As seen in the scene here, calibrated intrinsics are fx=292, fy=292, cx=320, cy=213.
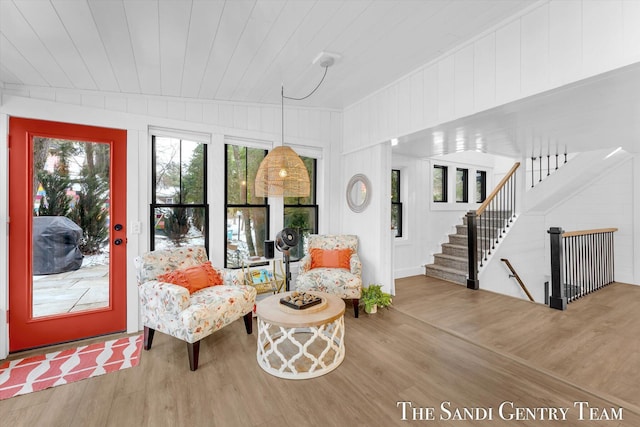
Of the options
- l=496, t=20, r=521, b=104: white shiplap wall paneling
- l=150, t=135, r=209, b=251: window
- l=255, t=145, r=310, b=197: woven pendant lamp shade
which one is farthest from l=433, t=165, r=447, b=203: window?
l=150, t=135, r=209, b=251: window

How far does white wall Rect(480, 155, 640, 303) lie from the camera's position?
5.24 meters

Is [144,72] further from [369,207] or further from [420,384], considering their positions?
[420,384]

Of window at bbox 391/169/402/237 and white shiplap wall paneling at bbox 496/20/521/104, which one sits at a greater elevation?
white shiplap wall paneling at bbox 496/20/521/104

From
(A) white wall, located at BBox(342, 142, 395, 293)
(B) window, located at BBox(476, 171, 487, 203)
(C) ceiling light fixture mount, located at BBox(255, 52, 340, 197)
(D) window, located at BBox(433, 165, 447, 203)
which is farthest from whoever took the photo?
(B) window, located at BBox(476, 171, 487, 203)

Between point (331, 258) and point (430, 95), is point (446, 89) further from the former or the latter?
point (331, 258)

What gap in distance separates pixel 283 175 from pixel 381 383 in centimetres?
203

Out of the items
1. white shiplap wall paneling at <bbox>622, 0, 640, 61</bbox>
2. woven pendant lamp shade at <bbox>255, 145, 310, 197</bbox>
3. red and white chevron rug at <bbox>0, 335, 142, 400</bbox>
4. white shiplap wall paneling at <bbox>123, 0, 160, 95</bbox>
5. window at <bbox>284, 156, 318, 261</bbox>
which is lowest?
red and white chevron rug at <bbox>0, 335, 142, 400</bbox>

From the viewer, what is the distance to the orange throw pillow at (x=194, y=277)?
276cm

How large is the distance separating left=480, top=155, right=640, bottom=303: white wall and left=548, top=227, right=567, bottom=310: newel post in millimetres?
1253

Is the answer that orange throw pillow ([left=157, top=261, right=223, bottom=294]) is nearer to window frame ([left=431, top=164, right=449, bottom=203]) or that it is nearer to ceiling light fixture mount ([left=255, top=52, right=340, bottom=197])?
ceiling light fixture mount ([left=255, top=52, right=340, bottom=197])

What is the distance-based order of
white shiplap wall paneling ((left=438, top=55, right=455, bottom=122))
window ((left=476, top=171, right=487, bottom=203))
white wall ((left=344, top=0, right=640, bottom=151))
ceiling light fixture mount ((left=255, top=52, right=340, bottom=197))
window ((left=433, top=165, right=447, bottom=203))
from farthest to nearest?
window ((left=476, top=171, right=487, bottom=203))
window ((left=433, top=165, right=447, bottom=203))
ceiling light fixture mount ((left=255, top=52, right=340, bottom=197))
white shiplap wall paneling ((left=438, top=55, right=455, bottom=122))
white wall ((left=344, top=0, right=640, bottom=151))

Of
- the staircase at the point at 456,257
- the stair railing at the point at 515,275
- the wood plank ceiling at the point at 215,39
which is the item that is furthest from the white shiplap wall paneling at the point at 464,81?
the stair railing at the point at 515,275

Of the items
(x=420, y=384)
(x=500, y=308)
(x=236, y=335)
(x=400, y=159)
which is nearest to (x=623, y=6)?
(x=420, y=384)

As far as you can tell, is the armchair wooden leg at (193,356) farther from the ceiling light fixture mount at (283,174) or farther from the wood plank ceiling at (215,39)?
the wood plank ceiling at (215,39)
